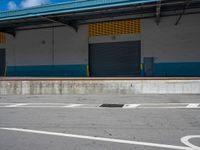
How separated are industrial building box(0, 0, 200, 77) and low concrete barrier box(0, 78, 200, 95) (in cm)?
783

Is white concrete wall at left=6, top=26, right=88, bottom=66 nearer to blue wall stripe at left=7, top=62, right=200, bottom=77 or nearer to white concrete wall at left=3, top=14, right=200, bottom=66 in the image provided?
white concrete wall at left=3, top=14, right=200, bottom=66

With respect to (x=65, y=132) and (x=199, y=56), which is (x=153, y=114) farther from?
(x=199, y=56)

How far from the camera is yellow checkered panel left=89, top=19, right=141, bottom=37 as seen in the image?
25794mm

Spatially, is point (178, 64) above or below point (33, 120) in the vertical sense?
above

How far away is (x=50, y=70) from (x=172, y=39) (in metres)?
14.5

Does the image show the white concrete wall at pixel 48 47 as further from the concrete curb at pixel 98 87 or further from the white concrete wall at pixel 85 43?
the concrete curb at pixel 98 87

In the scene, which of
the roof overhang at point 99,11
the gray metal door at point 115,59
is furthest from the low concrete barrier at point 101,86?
the gray metal door at point 115,59

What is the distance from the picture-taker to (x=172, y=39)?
24.2 m

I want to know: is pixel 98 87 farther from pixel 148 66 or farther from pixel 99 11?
pixel 99 11

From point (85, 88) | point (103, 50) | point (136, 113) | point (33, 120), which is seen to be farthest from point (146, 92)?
point (103, 50)

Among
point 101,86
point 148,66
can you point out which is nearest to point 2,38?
point 148,66

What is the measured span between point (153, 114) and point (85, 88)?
8.09 metres

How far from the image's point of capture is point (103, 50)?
2767cm

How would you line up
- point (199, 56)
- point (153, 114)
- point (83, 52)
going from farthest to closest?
point (83, 52), point (199, 56), point (153, 114)
